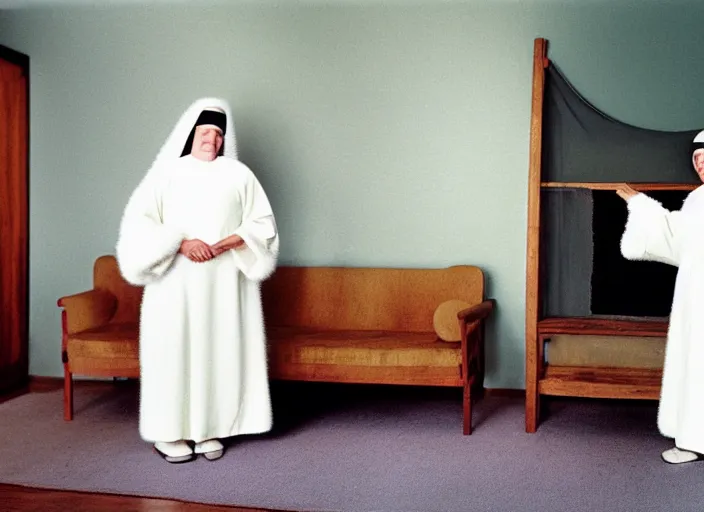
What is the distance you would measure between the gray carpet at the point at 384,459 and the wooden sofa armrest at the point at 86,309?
48cm

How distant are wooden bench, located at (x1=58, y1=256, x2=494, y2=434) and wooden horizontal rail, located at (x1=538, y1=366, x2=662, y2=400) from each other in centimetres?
41

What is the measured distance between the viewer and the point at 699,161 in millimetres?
3363

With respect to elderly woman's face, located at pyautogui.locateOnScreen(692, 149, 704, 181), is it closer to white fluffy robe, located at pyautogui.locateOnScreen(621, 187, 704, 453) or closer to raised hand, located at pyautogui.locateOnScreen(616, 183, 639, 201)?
white fluffy robe, located at pyautogui.locateOnScreen(621, 187, 704, 453)

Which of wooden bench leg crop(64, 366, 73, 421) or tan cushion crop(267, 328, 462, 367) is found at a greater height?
tan cushion crop(267, 328, 462, 367)

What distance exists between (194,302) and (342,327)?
4.17 ft

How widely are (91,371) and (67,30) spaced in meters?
2.25

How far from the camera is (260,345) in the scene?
3.46m

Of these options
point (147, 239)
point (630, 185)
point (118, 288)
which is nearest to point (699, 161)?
point (630, 185)

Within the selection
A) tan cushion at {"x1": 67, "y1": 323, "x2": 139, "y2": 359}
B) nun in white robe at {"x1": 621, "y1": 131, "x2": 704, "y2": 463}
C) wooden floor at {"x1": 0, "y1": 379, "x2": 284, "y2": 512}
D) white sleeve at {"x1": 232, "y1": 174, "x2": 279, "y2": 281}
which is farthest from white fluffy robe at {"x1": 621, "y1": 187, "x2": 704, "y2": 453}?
tan cushion at {"x1": 67, "y1": 323, "x2": 139, "y2": 359}

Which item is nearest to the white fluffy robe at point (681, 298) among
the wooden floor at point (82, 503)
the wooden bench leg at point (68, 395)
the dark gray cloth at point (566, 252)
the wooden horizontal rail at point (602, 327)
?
the wooden horizontal rail at point (602, 327)

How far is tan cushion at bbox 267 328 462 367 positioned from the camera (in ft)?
12.3

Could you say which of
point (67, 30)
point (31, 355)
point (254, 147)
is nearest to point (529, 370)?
point (254, 147)

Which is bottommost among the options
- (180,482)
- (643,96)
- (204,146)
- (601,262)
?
(180,482)

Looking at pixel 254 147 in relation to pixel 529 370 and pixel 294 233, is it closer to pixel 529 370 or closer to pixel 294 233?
pixel 294 233
